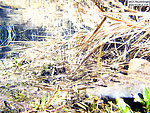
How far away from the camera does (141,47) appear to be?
97 cm

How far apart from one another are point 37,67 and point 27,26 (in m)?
0.38

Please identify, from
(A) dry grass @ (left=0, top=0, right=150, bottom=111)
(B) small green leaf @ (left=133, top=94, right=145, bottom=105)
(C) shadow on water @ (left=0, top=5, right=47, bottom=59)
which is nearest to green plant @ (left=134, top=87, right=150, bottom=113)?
(B) small green leaf @ (left=133, top=94, right=145, bottom=105)

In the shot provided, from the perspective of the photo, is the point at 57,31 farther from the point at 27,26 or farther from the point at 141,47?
the point at 141,47

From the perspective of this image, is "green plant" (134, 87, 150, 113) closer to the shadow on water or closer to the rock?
the rock

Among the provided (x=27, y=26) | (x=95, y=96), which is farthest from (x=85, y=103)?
(x=27, y=26)

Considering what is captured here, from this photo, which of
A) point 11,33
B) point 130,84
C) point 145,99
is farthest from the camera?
point 11,33

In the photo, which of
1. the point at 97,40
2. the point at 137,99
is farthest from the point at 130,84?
the point at 97,40

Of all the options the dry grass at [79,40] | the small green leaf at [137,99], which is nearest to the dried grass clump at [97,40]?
the dry grass at [79,40]

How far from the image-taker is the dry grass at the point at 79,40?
0.92 m

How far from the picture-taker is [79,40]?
102cm

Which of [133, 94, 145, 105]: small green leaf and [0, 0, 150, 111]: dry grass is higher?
[0, 0, 150, 111]: dry grass

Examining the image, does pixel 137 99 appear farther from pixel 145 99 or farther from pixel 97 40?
pixel 97 40

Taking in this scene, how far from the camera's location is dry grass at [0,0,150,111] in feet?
3.03

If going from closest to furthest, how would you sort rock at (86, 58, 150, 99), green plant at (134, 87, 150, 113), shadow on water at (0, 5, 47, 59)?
green plant at (134, 87, 150, 113) < rock at (86, 58, 150, 99) < shadow on water at (0, 5, 47, 59)
